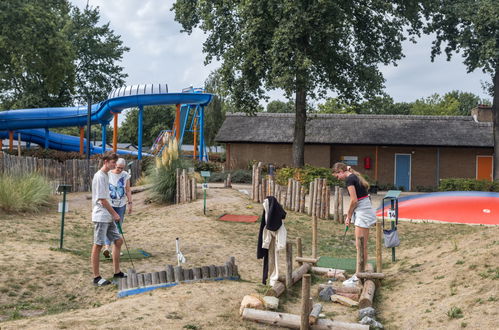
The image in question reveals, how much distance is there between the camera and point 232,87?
23.8 metres

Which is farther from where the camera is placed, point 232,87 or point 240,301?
point 232,87

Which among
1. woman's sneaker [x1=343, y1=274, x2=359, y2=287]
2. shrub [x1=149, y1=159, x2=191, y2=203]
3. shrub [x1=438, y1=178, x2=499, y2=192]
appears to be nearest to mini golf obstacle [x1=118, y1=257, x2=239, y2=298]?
woman's sneaker [x1=343, y1=274, x2=359, y2=287]


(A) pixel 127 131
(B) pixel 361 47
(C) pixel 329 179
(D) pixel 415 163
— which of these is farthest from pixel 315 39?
(A) pixel 127 131

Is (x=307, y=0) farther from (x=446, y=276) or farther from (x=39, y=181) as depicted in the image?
(x=446, y=276)

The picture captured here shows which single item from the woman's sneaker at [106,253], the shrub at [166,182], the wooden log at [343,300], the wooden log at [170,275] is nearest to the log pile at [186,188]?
the shrub at [166,182]

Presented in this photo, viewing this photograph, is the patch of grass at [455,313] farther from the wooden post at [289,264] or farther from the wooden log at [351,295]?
the wooden post at [289,264]

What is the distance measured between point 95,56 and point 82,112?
17631 millimetres

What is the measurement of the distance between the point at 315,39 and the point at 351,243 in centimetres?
1215

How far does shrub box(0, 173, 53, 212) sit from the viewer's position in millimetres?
12945

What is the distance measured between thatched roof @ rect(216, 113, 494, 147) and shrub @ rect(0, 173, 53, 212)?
1601cm

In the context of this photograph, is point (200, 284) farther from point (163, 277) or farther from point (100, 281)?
point (100, 281)

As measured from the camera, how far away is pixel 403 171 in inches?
1159

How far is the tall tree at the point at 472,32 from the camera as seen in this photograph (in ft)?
77.7

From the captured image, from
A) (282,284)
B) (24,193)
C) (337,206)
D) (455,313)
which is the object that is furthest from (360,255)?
(24,193)
